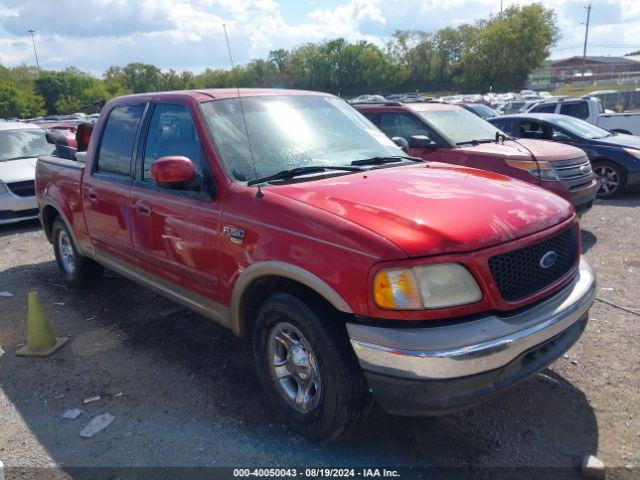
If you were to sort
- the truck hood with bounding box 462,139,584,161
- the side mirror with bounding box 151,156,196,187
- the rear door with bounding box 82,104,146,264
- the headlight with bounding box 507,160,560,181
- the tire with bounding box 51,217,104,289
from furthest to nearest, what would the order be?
the truck hood with bounding box 462,139,584,161
the headlight with bounding box 507,160,560,181
the tire with bounding box 51,217,104,289
the rear door with bounding box 82,104,146,264
the side mirror with bounding box 151,156,196,187

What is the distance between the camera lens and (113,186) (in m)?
4.34

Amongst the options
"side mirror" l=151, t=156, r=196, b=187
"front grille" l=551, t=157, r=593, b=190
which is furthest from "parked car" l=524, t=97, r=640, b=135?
"side mirror" l=151, t=156, r=196, b=187

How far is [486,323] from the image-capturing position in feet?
8.12

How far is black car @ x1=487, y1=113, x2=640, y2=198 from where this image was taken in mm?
9219

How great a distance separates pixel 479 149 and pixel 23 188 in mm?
7307

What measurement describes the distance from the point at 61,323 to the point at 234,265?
270 cm

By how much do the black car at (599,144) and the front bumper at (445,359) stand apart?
800 centimetres

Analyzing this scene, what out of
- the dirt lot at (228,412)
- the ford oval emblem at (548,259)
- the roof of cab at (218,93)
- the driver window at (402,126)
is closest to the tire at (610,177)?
the driver window at (402,126)

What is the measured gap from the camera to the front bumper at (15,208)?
28.0ft

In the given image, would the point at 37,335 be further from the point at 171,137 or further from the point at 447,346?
the point at 447,346

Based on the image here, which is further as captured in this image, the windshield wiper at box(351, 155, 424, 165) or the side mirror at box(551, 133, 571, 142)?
the side mirror at box(551, 133, 571, 142)

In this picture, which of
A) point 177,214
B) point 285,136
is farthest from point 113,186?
point 285,136

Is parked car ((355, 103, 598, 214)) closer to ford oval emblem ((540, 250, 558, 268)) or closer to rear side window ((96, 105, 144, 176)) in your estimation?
rear side window ((96, 105, 144, 176))

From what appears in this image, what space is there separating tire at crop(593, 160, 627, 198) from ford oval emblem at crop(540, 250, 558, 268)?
7.58 metres
